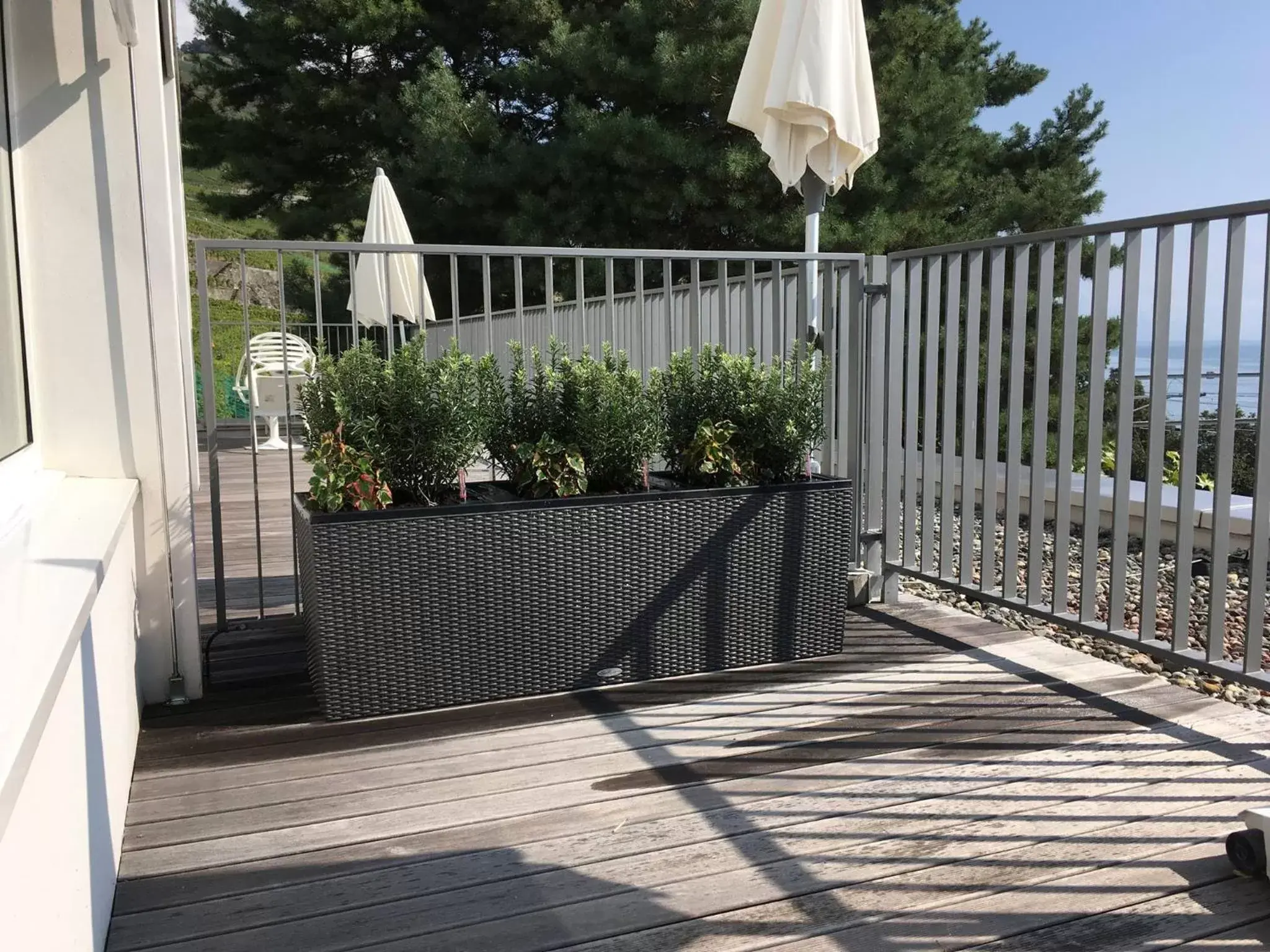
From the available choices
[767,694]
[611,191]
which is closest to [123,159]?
[767,694]

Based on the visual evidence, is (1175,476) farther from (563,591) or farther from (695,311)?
(563,591)

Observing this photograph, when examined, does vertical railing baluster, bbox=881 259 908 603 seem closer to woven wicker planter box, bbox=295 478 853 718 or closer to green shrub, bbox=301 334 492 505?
woven wicker planter box, bbox=295 478 853 718

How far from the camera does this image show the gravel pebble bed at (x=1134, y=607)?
2.77 metres

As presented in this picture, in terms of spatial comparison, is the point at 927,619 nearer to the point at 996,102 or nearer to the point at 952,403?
the point at 952,403

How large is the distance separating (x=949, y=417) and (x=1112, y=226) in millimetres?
816

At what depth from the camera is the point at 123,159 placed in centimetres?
233

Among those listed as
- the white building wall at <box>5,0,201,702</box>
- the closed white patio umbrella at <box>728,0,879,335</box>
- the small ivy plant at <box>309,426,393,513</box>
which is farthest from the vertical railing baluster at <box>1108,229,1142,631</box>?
the white building wall at <box>5,0,201,702</box>

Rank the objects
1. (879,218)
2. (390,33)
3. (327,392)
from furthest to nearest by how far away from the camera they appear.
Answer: (390,33) < (879,218) < (327,392)

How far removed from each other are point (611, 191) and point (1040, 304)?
1081cm

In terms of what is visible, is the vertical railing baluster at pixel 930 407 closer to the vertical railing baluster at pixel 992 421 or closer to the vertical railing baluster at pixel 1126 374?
the vertical railing baluster at pixel 992 421

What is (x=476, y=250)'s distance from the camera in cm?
278

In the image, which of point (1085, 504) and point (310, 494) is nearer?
point (310, 494)

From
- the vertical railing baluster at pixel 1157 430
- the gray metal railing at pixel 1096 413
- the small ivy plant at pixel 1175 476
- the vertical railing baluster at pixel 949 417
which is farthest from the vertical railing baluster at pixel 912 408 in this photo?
the small ivy plant at pixel 1175 476

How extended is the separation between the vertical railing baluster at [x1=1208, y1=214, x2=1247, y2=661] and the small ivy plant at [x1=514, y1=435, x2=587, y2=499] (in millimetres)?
1490
